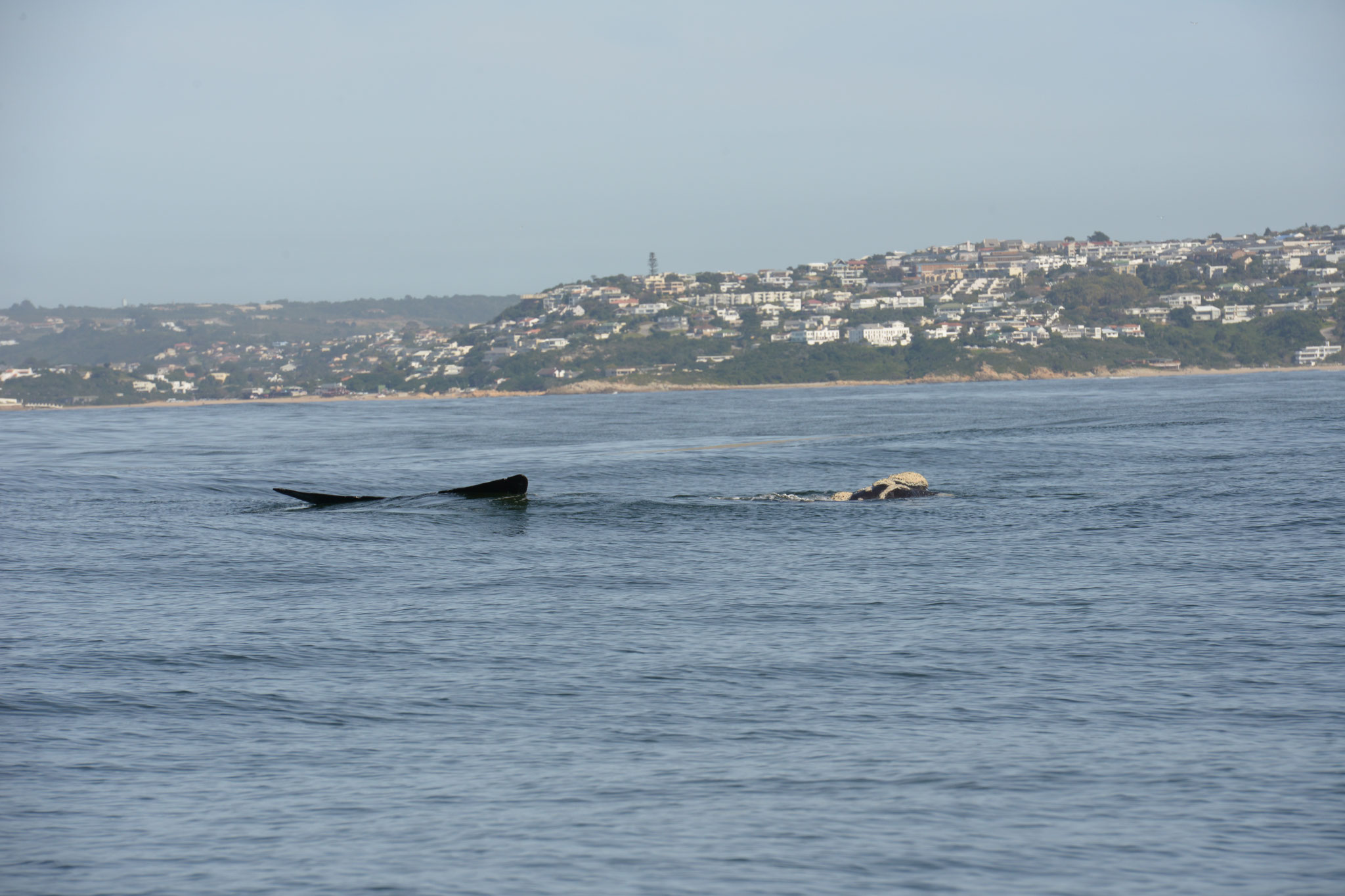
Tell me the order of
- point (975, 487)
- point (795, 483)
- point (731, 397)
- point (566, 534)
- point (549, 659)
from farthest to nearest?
point (731, 397) < point (795, 483) < point (975, 487) < point (566, 534) < point (549, 659)

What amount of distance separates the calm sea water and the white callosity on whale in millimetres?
867

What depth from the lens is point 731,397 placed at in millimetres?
150250

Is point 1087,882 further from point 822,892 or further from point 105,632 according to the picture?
point 105,632

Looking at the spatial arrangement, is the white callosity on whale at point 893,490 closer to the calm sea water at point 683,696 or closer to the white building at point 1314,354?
the calm sea water at point 683,696

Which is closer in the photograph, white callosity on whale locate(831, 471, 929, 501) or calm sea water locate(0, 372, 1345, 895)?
calm sea water locate(0, 372, 1345, 895)

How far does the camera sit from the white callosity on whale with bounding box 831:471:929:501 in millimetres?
33938

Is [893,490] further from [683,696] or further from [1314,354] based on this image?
[1314,354]

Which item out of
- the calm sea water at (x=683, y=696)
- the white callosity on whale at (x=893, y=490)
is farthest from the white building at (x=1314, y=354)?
the white callosity on whale at (x=893, y=490)

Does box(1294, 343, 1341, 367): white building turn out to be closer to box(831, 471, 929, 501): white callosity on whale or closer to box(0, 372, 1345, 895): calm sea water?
box(0, 372, 1345, 895): calm sea water

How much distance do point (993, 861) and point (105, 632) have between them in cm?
1444

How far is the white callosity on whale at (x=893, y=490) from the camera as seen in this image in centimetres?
3394

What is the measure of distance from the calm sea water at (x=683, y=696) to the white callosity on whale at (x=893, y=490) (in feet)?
2.84

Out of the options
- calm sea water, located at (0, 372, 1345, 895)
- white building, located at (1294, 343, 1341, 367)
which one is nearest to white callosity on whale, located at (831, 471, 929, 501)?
calm sea water, located at (0, 372, 1345, 895)

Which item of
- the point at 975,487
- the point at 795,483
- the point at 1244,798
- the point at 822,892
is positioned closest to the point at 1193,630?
the point at 1244,798
